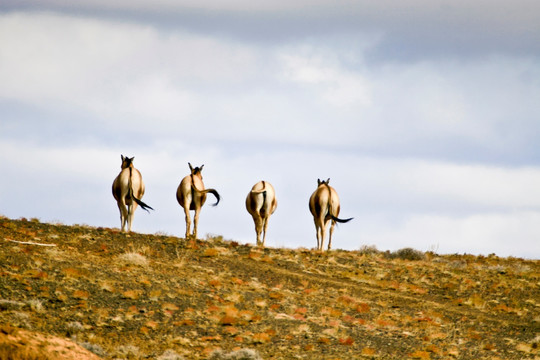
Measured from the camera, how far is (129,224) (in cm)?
2520

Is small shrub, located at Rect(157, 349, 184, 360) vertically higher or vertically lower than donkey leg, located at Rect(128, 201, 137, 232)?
lower

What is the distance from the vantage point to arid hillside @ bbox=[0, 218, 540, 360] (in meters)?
12.9

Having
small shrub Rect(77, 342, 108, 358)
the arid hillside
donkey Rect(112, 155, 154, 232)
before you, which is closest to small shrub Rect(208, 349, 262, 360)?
the arid hillside

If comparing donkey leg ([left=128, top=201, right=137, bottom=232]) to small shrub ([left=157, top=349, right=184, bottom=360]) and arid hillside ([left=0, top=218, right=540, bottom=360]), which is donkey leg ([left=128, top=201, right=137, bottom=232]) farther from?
small shrub ([left=157, top=349, right=184, bottom=360])

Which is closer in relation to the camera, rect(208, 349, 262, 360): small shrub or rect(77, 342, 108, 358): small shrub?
rect(77, 342, 108, 358): small shrub

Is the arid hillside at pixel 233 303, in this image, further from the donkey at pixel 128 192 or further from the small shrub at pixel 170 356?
the donkey at pixel 128 192

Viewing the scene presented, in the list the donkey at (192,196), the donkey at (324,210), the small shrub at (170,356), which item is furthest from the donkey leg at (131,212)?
the small shrub at (170,356)

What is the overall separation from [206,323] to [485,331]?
890 cm

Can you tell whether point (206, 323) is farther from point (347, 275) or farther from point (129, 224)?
point (129, 224)

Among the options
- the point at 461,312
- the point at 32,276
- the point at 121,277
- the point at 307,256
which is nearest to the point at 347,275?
the point at 307,256

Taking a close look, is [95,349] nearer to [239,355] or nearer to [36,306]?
[36,306]

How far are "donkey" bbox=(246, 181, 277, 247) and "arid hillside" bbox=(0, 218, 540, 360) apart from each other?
2.68 metres

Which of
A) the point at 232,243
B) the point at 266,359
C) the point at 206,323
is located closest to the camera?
the point at 266,359

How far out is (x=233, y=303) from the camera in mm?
16094
